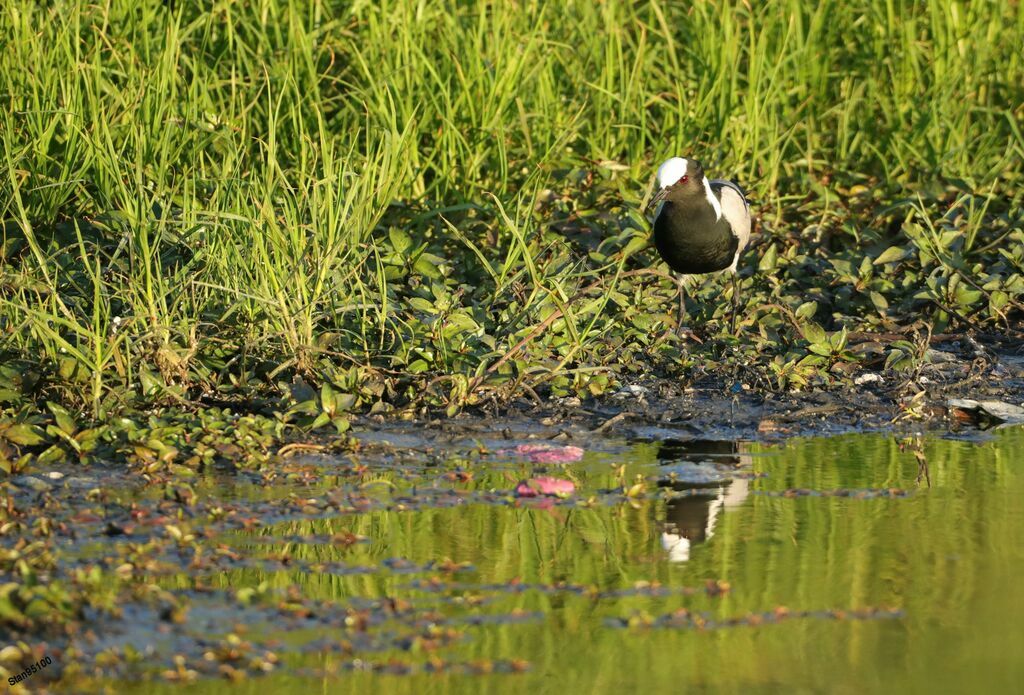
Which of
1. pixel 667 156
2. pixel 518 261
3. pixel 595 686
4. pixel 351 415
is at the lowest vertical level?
pixel 595 686

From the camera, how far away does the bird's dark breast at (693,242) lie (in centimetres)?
652

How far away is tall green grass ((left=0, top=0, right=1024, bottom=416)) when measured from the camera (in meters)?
5.25

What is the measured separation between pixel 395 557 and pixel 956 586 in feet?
4.59

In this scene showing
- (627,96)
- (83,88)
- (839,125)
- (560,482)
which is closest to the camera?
(560,482)

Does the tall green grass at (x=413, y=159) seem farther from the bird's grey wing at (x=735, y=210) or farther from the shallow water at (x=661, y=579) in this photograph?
the shallow water at (x=661, y=579)

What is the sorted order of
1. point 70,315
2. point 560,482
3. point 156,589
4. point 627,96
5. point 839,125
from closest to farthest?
1. point 156,589
2. point 560,482
3. point 70,315
4. point 627,96
5. point 839,125

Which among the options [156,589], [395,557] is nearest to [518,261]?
[395,557]

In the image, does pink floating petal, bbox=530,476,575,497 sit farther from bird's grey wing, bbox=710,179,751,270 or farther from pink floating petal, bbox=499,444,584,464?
bird's grey wing, bbox=710,179,751,270

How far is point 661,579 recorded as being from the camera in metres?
3.68

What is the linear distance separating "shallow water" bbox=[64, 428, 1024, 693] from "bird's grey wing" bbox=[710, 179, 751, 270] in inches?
80.9

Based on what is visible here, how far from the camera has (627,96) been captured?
721 centimetres

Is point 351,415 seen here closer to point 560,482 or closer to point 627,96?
point 560,482

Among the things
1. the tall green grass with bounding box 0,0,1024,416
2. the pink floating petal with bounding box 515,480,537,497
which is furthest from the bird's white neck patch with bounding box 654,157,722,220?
the pink floating petal with bounding box 515,480,537,497

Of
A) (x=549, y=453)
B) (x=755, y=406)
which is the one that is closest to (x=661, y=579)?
(x=549, y=453)
